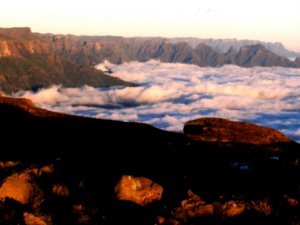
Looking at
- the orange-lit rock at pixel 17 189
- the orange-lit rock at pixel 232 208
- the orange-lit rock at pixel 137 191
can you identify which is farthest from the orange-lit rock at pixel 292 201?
the orange-lit rock at pixel 17 189

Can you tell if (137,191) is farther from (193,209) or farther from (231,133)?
(231,133)

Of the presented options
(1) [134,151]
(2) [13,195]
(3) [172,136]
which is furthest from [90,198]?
(3) [172,136]

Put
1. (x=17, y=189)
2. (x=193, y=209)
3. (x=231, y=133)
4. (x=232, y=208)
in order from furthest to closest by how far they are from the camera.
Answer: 1. (x=231, y=133)
2. (x=17, y=189)
3. (x=232, y=208)
4. (x=193, y=209)

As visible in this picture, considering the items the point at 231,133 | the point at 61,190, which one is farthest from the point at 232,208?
the point at 231,133

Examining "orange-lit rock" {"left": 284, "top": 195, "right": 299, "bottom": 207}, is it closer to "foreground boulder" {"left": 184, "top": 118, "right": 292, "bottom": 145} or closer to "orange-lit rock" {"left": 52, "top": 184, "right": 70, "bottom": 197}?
"orange-lit rock" {"left": 52, "top": 184, "right": 70, "bottom": 197}

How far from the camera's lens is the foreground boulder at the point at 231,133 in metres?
55.4

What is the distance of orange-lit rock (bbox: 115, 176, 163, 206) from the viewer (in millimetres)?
33562

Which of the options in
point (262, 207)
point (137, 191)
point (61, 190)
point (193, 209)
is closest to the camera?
point (193, 209)

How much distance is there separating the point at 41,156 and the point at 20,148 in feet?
18.6

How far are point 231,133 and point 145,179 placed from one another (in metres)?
24.4

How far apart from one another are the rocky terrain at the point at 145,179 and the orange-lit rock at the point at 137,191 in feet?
0.21

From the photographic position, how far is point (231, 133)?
187 feet

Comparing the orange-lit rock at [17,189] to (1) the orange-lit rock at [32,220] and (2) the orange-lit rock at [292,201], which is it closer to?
(1) the orange-lit rock at [32,220]

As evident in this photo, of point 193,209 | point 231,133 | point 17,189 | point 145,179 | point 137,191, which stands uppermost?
point 145,179
